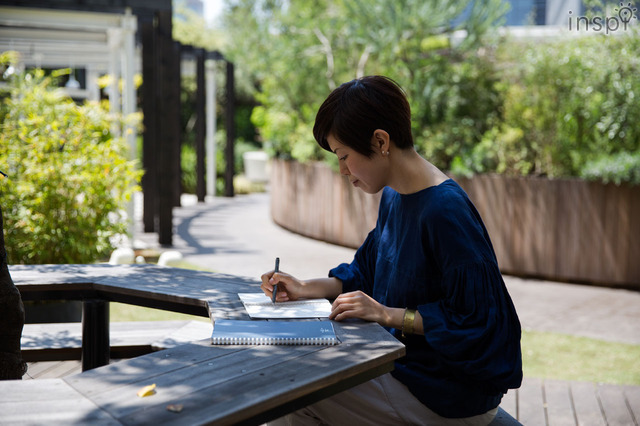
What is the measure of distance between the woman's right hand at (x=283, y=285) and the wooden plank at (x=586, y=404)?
79.0 inches

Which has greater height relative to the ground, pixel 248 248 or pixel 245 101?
pixel 245 101

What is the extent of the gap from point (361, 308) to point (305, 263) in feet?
24.6

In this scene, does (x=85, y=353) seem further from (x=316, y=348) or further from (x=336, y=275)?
(x=316, y=348)

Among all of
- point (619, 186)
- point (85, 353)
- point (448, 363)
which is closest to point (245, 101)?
point (619, 186)

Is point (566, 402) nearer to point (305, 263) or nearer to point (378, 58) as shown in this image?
point (305, 263)

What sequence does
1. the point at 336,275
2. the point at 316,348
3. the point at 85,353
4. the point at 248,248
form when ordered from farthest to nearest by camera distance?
the point at 248,248 → the point at 85,353 → the point at 336,275 → the point at 316,348

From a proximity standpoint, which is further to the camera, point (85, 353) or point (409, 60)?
point (409, 60)

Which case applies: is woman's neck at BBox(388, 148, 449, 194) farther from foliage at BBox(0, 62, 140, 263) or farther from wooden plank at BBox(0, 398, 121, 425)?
foliage at BBox(0, 62, 140, 263)

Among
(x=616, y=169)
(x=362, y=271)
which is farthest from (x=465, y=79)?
(x=362, y=271)

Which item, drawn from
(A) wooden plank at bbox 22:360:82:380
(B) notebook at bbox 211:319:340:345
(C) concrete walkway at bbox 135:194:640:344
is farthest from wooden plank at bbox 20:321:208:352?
(C) concrete walkway at bbox 135:194:640:344

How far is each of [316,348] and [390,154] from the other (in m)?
0.67

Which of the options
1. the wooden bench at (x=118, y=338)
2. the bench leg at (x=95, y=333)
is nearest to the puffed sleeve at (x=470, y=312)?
the bench leg at (x=95, y=333)

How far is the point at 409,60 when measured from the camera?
36.6ft

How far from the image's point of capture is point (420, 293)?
7.77 feet
